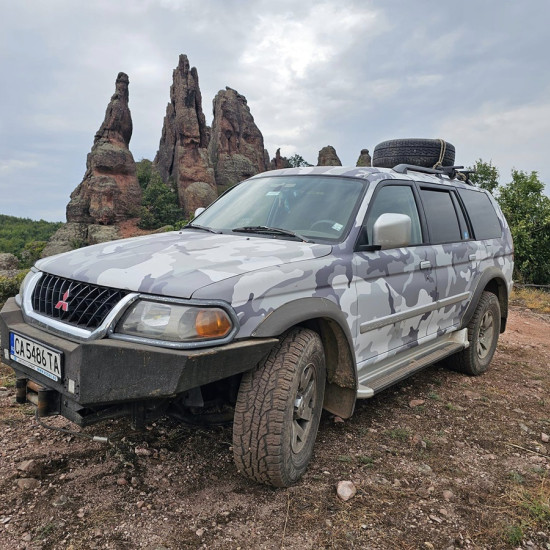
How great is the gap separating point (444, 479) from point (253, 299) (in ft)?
5.25

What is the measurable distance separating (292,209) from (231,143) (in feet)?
197

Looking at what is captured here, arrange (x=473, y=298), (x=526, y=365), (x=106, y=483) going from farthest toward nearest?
(x=526, y=365)
(x=473, y=298)
(x=106, y=483)

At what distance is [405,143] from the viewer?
4871 mm

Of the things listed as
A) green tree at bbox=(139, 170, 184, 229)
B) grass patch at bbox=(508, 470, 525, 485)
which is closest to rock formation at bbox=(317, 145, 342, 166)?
green tree at bbox=(139, 170, 184, 229)

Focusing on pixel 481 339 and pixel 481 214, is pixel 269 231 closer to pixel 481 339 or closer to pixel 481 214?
pixel 481 214

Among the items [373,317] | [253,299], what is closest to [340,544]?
[253,299]

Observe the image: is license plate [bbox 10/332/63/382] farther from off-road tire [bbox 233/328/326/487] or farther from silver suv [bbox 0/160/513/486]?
off-road tire [bbox 233/328/326/487]

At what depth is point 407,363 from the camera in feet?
11.9

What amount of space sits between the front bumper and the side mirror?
46.9 inches

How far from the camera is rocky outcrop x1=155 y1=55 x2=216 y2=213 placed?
50.0 meters

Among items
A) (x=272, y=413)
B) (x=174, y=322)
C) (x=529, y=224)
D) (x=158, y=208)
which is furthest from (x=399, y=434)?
(x=158, y=208)

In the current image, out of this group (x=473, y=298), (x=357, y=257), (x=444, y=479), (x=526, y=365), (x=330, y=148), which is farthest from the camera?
(x=330, y=148)

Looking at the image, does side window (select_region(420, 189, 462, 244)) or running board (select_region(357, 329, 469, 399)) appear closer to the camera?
running board (select_region(357, 329, 469, 399))

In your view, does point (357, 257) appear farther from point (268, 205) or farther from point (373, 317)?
point (268, 205)
